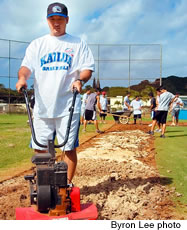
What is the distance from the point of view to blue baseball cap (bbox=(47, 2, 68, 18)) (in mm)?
3637

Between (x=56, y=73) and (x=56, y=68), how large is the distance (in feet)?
0.19

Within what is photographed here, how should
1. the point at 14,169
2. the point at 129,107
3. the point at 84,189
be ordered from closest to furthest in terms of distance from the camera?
the point at 84,189
the point at 14,169
the point at 129,107

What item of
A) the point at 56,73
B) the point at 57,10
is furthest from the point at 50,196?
the point at 57,10

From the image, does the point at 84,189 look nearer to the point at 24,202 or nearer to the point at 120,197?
the point at 120,197

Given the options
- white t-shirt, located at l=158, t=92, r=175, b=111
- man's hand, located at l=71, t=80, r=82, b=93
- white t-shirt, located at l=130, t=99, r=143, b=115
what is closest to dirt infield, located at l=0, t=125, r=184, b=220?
man's hand, located at l=71, t=80, r=82, b=93

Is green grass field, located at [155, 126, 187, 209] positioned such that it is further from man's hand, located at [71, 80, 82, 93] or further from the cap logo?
the cap logo

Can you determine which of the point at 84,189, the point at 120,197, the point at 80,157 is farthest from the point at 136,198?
the point at 80,157

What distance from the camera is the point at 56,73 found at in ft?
12.2

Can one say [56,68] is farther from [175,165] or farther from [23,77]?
[175,165]

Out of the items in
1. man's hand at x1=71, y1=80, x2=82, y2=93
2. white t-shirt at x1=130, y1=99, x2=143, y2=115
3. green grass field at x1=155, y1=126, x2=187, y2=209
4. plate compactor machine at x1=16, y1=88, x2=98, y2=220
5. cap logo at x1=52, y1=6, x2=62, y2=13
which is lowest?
green grass field at x1=155, y1=126, x2=187, y2=209

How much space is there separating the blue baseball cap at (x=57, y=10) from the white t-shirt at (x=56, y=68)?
0.95 ft

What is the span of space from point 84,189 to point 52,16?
92.1 inches

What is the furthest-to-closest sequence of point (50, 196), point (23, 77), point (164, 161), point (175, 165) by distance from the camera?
point (164, 161) < point (175, 165) < point (23, 77) < point (50, 196)

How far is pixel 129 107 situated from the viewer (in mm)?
20391
